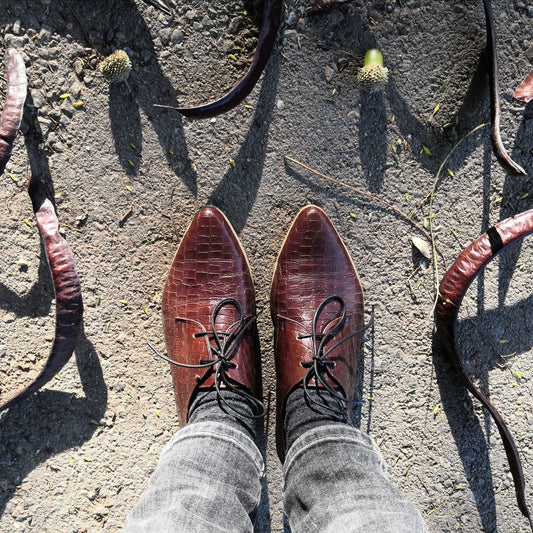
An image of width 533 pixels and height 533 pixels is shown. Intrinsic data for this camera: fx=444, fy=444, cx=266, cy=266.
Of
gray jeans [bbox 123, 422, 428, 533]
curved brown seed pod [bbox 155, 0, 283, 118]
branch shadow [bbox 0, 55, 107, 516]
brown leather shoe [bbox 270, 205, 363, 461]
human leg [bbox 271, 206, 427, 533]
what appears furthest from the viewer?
branch shadow [bbox 0, 55, 107, 516]

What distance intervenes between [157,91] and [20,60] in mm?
625

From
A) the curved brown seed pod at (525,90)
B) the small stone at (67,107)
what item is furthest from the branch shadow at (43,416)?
the curved brown seed pod at (525,90)

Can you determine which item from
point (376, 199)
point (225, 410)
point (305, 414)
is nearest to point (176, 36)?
point (376, 199)

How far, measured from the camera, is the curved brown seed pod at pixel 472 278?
2.08m

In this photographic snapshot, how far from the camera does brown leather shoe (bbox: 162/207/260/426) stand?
2.21 meters

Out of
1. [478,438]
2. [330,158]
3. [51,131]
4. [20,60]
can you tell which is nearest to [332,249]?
[330,158]

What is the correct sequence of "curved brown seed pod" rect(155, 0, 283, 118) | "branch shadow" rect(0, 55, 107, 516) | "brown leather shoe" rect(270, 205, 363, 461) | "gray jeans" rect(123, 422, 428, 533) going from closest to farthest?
1. "gray jeans" rect(123, 422, 428, 533)
2. "curved brown seed pod" rect(155, 0, 283, 118)
3. "brown leather shoe" rect(270, 205, 363, 461)
4. "branch shadow" rect(0, 55, 107, 516)

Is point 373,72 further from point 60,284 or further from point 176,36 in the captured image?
point 60,284

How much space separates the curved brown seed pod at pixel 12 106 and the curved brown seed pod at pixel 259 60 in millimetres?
618

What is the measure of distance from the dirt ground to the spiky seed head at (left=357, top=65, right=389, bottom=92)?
60mm

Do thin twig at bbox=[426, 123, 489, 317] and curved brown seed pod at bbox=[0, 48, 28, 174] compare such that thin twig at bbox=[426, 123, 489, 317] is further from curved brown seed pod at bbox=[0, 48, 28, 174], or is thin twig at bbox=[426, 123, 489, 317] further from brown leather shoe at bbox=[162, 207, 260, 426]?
curved brown seed pod at bbox=[0, 48, 28, 174]

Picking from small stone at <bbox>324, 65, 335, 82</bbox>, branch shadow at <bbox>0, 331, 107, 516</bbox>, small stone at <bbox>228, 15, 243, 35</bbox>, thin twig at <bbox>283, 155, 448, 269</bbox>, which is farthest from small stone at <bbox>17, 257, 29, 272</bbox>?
small stone at <bbox>324, 65, 335, 82</bbox>

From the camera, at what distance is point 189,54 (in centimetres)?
219

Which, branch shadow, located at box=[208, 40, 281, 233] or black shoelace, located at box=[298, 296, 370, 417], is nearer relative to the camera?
black shoelace, located at box=[298, 296, 370, 417]
